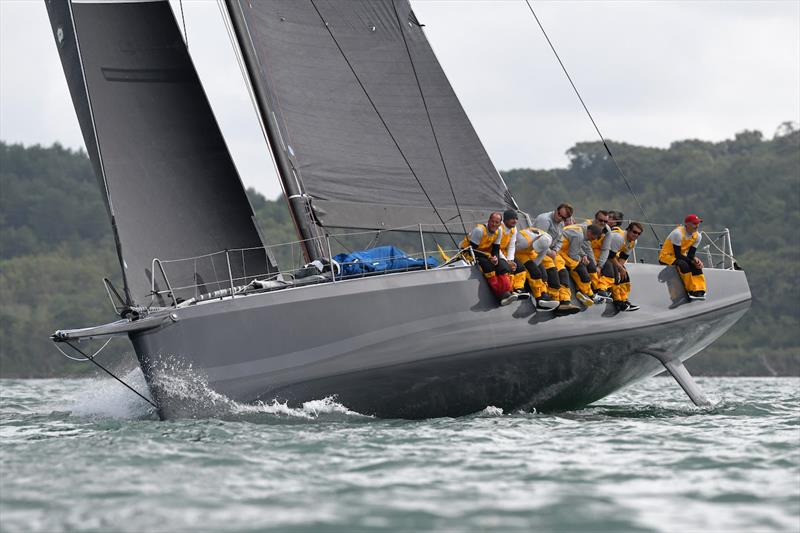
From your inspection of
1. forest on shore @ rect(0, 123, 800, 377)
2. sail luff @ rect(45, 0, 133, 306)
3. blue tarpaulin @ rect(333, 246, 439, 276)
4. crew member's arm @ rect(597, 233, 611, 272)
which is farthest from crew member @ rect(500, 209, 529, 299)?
forest on shore @ rect(0, 123, 800, 377)

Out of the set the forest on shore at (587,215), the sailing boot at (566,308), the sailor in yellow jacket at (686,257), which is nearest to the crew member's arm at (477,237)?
the sailing boot at (566,308)

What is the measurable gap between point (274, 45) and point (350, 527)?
6805 millimetres

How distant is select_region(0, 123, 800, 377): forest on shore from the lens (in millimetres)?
46344

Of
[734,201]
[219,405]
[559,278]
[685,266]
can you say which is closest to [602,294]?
[559,278]

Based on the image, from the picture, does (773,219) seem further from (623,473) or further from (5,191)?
(623,473)

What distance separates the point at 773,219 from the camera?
51.1m

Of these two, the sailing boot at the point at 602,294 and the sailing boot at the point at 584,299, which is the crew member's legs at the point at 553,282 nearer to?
the sailing boot at the point at 584,299

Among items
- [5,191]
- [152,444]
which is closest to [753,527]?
[152,444]

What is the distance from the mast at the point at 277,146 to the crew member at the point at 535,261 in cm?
197

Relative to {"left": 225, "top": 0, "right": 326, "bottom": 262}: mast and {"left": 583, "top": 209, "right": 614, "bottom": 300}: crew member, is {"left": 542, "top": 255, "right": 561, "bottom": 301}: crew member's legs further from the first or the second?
{"left": 225, "top": 0, "right": 326, "bottom": 262}: mast

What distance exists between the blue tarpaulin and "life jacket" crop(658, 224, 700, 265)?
2390 mm

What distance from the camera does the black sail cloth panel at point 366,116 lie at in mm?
11406

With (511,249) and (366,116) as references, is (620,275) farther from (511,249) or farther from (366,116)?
(366,116)

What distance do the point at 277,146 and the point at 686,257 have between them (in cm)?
380
